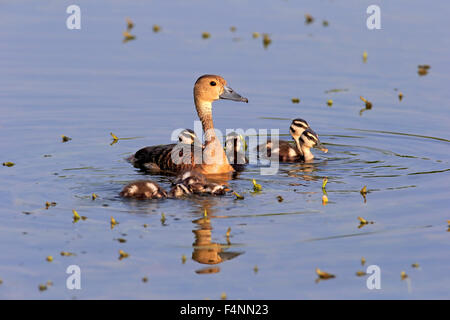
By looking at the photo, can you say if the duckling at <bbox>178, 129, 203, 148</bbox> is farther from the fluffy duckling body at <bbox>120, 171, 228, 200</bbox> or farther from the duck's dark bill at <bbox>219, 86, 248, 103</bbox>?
the fluffy duckling body at <bbox>120, 171, 228, 200</bbox>

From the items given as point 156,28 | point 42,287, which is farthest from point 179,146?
point 156,28

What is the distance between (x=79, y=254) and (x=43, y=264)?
0.39 metres

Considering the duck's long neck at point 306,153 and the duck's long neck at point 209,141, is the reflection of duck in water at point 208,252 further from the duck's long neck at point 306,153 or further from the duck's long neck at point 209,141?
the duck's long neck at point 306,153

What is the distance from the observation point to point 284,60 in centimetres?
1756

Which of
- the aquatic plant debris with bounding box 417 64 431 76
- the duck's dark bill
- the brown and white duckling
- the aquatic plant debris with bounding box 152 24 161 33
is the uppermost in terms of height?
the aquatic plant debris with bounding box 152 24 161 33

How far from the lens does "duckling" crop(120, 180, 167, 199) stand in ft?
34.9

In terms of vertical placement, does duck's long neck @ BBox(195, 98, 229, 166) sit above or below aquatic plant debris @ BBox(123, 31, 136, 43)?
below

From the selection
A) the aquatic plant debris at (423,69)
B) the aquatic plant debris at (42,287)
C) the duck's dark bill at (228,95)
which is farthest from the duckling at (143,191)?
the aquatic plant debris at (423,69)

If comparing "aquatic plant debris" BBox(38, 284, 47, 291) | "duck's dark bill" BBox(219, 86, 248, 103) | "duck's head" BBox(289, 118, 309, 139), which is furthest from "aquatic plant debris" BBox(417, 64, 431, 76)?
"aquatic plant debris" BBox(38, 284, 47, 291)

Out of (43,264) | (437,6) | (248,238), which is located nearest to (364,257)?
(248,238)

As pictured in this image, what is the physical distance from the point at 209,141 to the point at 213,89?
873 mm

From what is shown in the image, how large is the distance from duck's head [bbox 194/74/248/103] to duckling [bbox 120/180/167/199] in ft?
9.74

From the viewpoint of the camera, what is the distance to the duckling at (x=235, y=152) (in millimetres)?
13242

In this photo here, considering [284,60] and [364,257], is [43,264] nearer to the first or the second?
[364,257]
